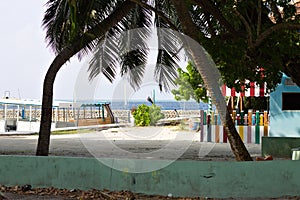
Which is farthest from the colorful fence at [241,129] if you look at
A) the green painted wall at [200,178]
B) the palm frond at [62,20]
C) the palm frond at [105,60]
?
the green painted wall at [200,178]

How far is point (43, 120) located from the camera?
11.0 metres

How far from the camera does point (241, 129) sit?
19172mm

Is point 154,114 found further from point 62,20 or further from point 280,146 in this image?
point 62,20

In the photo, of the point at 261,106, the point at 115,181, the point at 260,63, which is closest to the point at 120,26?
the point at 260,63

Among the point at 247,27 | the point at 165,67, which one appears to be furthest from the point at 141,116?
the point at 247,27

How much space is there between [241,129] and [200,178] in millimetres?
11538

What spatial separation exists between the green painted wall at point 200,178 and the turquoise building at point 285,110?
33.6 ft

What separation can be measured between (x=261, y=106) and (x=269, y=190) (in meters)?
21.2

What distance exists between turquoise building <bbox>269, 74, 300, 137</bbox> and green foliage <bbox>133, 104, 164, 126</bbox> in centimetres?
1342

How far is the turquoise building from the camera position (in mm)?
17828

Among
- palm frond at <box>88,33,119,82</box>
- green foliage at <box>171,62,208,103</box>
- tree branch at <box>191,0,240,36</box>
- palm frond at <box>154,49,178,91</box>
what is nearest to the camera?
tree branch at <box>191,0,240,36</box>

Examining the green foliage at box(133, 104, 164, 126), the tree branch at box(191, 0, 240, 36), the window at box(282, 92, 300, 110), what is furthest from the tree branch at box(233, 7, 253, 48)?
the green foliage at box(133, 104, 164, 126)

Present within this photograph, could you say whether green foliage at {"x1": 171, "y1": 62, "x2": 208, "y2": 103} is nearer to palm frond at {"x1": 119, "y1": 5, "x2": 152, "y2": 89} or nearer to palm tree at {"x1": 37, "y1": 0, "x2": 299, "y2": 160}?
palm frond at {"x1": 119, "y1": 5, "x2": 152, "y2": 89}

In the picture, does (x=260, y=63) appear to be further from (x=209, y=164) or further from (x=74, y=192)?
(x=74, y=192)
